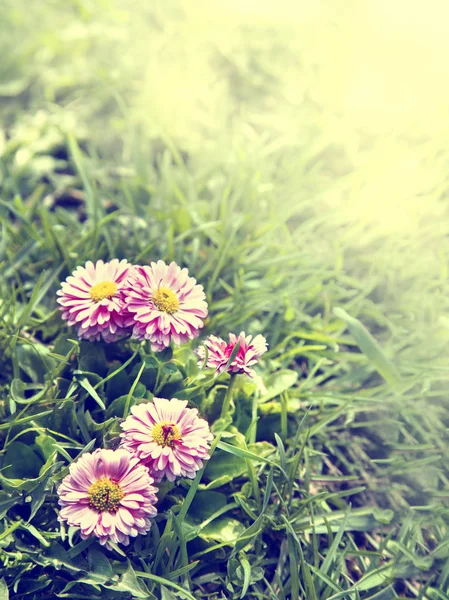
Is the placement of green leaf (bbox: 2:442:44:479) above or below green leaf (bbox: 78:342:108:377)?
below

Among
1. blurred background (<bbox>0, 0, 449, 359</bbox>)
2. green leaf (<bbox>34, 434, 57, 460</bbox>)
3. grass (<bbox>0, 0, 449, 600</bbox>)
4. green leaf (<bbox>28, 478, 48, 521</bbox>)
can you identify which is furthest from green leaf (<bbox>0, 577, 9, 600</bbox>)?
blurred background (<bbox>0, 0, 449, 359</bbox>)

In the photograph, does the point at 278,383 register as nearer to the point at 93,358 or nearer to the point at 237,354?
the point at 237,354

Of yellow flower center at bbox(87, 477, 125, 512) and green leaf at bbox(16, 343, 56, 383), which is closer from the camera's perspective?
yellow flower center at bbox(87, 477, 125, 512)

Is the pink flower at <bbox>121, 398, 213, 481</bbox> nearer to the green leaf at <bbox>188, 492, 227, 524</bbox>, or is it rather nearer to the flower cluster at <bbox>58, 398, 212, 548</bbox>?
the flower cluster at <bbox>58, 398, 212, 548</bbox>

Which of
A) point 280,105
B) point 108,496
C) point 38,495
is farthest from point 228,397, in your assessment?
point 280,105

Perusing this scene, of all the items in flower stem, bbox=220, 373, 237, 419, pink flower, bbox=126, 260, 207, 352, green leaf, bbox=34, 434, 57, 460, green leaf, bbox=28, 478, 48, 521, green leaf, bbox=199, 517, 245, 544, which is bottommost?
green leaf, bbox=199, 517, 245, 544

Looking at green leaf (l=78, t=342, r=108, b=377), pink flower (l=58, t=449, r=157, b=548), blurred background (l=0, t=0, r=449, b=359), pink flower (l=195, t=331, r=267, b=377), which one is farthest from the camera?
blurred background (l=0, t=0, r=449, b=359)

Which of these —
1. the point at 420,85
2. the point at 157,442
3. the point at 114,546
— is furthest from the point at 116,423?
the point at 420,85
